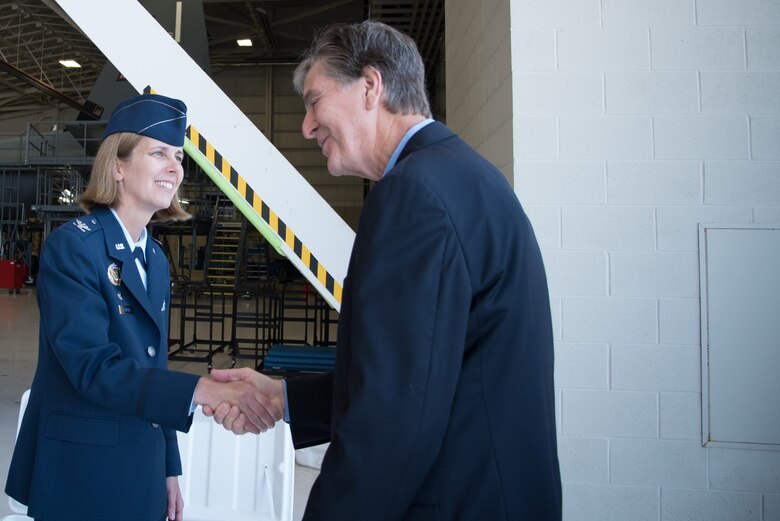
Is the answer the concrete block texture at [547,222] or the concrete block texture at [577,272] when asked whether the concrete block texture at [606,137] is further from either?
the concrete block texture at [577,272]

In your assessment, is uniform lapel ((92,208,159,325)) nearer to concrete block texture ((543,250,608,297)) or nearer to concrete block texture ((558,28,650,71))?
concrete block texture ((543,250,608,297))

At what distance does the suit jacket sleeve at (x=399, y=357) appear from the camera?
920mm

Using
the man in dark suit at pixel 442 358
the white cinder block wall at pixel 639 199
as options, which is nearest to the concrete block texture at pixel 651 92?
the white cinder block wall at pixel 639 199

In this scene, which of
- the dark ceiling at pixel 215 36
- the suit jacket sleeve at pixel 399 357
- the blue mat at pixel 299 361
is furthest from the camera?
the dark ceiling at pixel 215 36

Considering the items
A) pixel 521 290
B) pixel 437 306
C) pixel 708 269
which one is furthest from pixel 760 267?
pixel 437 306

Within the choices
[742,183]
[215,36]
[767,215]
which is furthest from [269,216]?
[215,36]

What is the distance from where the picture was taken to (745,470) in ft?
8.57

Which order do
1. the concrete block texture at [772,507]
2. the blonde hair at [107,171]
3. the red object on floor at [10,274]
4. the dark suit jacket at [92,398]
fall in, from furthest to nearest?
the red object on floor at [10,274] < the concrete block texture at [772,507] < the blonde hair at [107,171] < the dark suit jacket at [92,398]

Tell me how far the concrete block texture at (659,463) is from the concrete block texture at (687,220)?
3.15 feet

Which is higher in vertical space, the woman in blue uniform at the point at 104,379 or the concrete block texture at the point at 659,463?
the woman in blue uniform at the point at 104,379

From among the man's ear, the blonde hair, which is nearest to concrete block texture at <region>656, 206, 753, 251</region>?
the man's ear

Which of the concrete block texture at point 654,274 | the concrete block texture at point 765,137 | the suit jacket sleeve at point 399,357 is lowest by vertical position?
the suit jacket sleeve at point 399,357

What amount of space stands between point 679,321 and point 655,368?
26 centimetres

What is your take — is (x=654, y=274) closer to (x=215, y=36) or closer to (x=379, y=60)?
(x=379, y=60)
